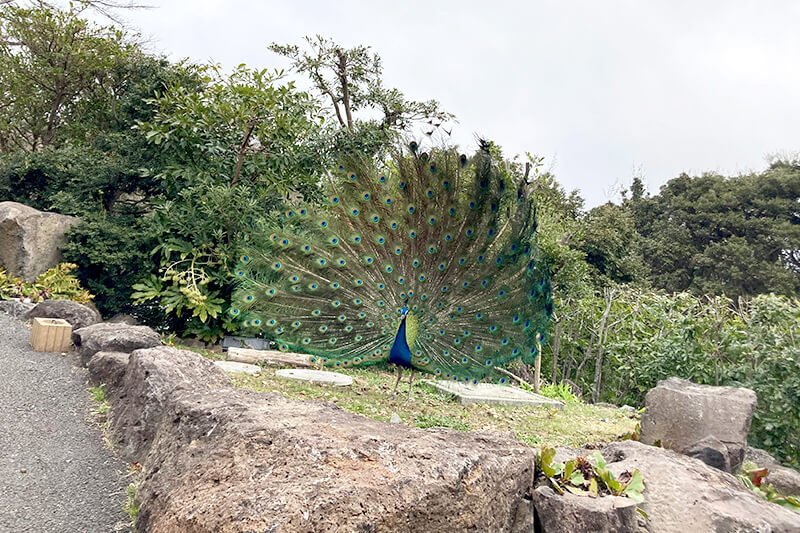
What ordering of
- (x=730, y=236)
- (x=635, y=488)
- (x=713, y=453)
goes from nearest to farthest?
(x=635, y=488) < (x=713, y=453) < (x=730, y=236)

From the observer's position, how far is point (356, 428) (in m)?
2.82

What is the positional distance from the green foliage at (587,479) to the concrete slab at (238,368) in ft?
13.9

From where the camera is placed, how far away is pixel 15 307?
791 centimetres

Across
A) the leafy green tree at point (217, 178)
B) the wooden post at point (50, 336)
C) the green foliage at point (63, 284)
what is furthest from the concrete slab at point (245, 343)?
the wooden post at point (50, 336)

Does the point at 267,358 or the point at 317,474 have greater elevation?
the point at 317,474

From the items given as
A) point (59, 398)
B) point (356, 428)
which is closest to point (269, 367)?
point (59, 398)

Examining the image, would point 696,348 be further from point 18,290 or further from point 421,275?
point 18,290

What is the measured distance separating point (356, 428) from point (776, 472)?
3917 millimetres

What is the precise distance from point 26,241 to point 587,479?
9534 mm

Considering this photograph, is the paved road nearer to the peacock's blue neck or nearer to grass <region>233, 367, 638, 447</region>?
grass <region>233, 367, 638, 447</region>

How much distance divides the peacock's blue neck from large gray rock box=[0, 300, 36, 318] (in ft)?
18.2

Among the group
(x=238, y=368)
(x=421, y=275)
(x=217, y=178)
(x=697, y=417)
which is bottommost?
(x=238, y=368)

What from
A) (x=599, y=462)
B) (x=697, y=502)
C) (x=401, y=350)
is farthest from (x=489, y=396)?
(x=697, y=502)

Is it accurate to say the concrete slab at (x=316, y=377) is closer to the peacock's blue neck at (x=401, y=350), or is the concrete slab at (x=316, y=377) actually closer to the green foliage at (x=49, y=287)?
the peacock's blue neck at (x=401, y=350)
